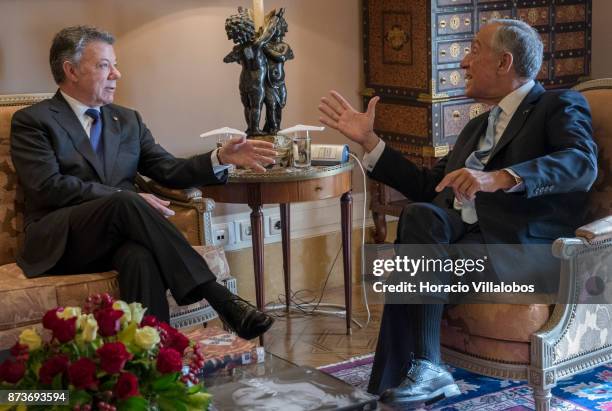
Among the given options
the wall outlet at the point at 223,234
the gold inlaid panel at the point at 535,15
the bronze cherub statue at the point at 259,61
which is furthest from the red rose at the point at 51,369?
the gold inlaid panel at the point at 535,15

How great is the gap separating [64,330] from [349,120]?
1563mm

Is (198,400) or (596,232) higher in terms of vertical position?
(596,232)

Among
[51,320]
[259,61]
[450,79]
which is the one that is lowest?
[51,320]

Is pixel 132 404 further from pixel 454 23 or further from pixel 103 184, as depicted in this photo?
pixel 454 23

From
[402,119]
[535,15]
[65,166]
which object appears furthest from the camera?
[535,15]

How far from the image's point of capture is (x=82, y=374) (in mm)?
1722

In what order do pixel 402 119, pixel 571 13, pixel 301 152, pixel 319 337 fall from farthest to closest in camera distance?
1. pixel 571 13
2. pixel 402 119
3. pixel 319 337
4. pixel 301 152

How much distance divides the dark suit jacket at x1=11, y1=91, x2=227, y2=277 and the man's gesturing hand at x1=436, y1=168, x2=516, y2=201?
101 cm

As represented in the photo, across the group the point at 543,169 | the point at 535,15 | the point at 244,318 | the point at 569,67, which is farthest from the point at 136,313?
the point at 569,67

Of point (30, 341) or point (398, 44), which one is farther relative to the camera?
point (398, 44)

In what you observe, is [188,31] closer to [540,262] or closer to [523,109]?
[523,109]

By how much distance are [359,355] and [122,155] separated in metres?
1.14

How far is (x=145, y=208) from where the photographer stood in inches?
120

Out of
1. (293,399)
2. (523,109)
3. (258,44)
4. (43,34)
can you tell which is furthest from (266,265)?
(293,399)
